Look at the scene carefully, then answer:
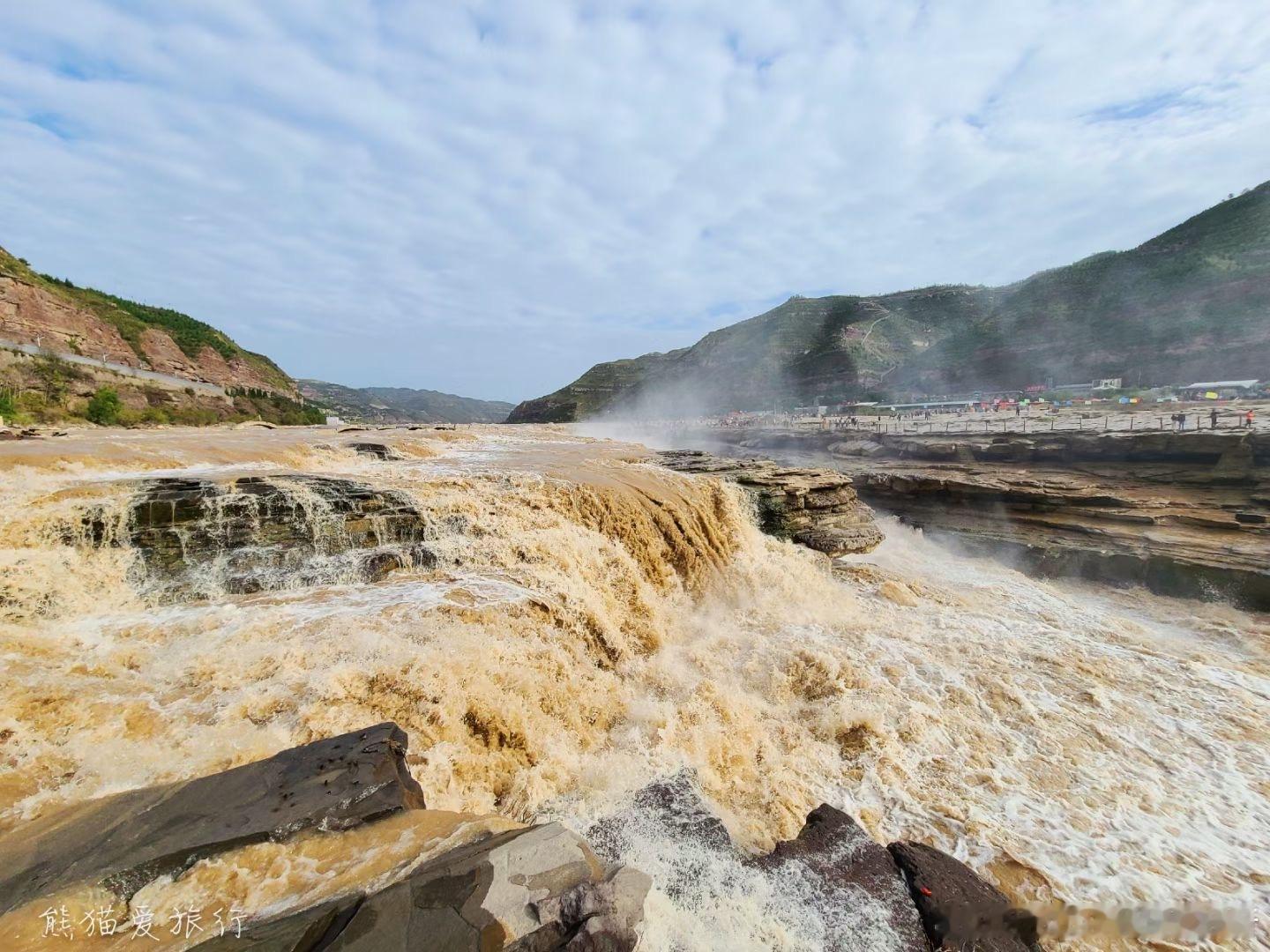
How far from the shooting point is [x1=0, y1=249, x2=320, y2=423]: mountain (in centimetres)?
2203

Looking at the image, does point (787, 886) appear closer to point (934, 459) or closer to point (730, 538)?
point (730, 538)

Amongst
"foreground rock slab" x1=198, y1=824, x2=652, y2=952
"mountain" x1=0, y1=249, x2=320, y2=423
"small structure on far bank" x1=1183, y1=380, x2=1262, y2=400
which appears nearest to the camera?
"foreground rock slab" x1=198, y1=824, x2=652, y2=952

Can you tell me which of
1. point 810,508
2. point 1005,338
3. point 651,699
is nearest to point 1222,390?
point 1005,338

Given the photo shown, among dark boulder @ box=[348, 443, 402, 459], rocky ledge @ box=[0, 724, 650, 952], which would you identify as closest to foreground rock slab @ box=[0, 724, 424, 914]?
rocky ledge @ box=[0, 724, 650, 952]

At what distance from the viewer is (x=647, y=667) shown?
643cm

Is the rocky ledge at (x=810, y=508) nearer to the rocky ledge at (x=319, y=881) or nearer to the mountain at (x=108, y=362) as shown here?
the rocky ledge at (x=319, y=881)

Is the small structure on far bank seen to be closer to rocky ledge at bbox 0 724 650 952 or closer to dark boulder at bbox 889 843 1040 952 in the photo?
dark boulder at bbox 889 843 1040 952

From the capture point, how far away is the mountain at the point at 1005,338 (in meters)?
35.4

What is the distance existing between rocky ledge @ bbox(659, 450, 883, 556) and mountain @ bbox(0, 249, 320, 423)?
25396mm

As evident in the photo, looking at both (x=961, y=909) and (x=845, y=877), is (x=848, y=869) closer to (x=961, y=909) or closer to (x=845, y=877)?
(x=845, y=877)

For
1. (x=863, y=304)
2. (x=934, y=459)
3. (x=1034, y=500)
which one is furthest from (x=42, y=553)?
(x=863, y=304)

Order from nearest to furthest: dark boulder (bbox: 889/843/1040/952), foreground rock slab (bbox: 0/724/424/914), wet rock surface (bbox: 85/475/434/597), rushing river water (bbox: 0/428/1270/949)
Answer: foreground rock slab (bbox: 0/724/424/914)
dark boulder (bbox: 889/843/1040/952)
rushing river water (bbox: 0/428/1270/949)
wet rock surface (bbox: 85/475/434/597)

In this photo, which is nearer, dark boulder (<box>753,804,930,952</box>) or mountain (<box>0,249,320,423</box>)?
dark boulder (<box>753,804,930,952</box>)

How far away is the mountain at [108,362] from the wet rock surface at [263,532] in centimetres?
2009
